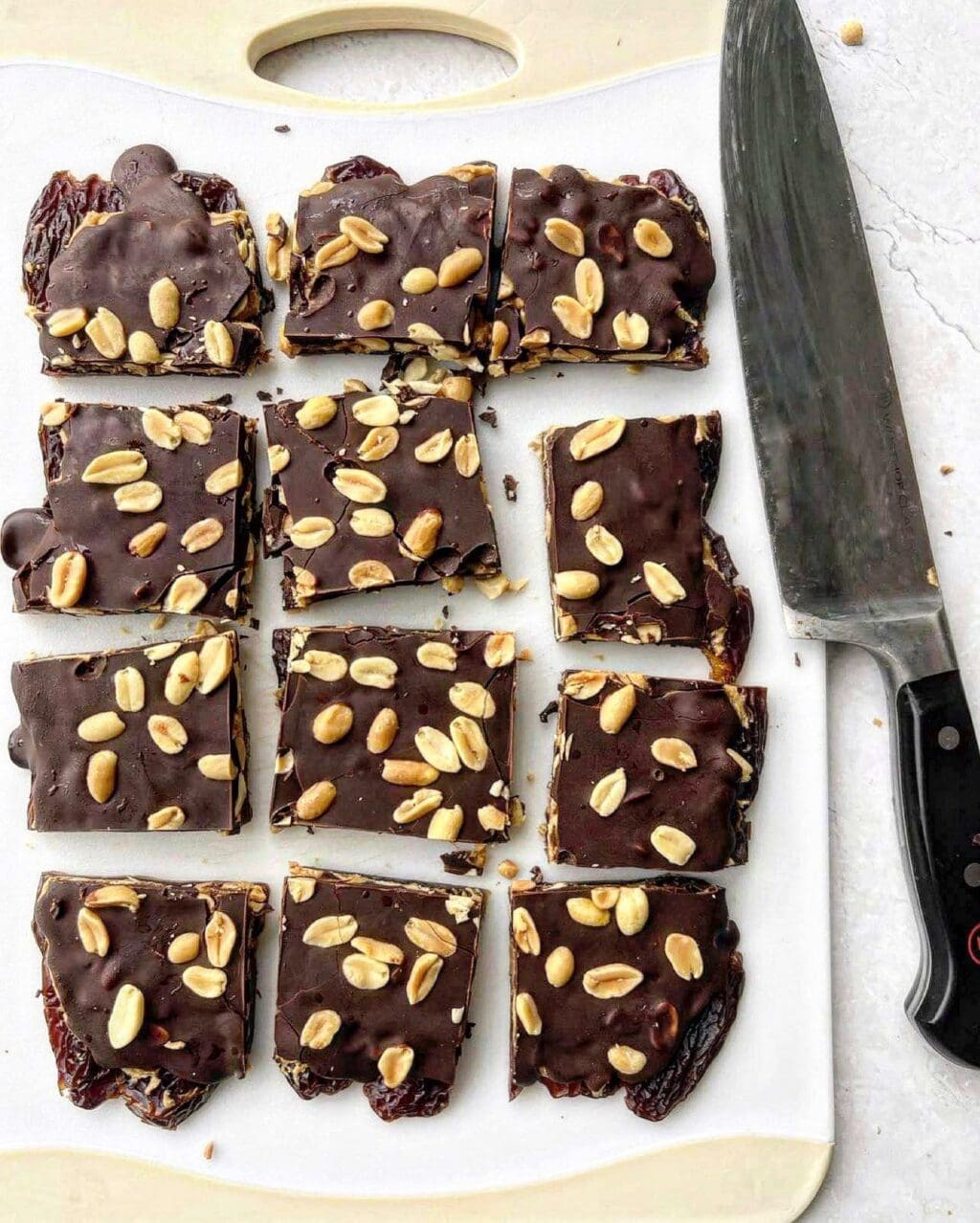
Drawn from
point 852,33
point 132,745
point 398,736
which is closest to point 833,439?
point 852,33

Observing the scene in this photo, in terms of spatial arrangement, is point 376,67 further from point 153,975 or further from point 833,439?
point 153,975

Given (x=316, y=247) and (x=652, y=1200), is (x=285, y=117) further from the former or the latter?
(x=652, y=1200)

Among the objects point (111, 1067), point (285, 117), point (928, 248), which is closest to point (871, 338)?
point (928, 248)

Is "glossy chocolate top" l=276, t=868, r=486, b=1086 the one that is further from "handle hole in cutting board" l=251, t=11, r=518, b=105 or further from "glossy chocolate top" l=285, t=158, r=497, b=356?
"handle hole in cutting board" l=251, t=11, r=518, b=105

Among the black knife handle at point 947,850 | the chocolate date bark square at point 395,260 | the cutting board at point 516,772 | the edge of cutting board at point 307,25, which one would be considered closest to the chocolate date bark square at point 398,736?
the cutting board at point 516,772

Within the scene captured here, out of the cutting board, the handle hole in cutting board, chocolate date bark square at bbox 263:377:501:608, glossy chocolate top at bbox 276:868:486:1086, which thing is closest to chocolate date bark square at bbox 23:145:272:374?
the cutting board

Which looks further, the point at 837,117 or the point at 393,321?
the point at 837,117
